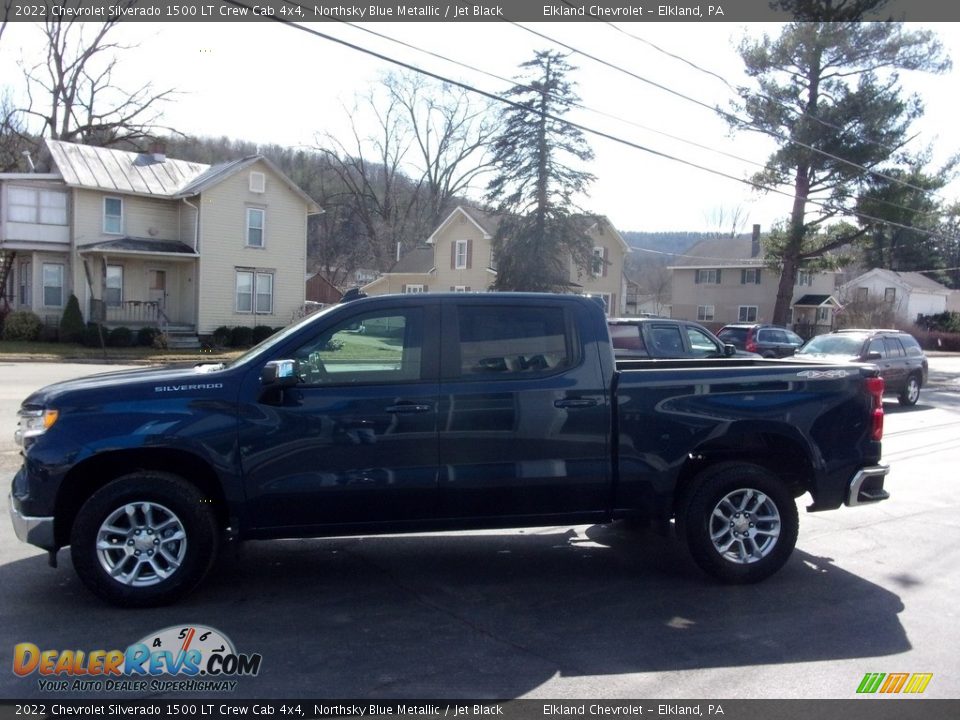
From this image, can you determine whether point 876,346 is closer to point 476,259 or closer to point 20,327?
point 20,327

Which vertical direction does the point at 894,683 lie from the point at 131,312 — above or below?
below

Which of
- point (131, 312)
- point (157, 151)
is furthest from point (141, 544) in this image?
point (157, 151)

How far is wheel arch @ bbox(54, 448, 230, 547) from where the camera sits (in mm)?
5395

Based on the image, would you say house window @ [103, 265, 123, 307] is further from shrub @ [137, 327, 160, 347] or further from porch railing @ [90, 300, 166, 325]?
shrub @ [137, 327, 160, 347]

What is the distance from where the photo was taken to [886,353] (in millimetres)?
19344

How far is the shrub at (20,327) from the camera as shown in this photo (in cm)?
3216

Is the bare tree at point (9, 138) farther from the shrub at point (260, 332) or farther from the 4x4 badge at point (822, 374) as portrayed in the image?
the 4x4 badge at point (822, 374)

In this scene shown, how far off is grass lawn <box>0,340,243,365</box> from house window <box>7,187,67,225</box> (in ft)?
17.1

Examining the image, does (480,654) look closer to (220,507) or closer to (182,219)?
(220,507)

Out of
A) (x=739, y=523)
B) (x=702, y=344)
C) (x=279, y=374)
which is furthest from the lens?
(x=702, y=344)

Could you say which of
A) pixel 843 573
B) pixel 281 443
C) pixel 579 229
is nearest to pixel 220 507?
pixel 281 443

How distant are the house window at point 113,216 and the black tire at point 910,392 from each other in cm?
2992

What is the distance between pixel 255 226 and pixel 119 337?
805 cm

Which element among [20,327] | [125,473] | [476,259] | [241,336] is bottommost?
[125,473]
